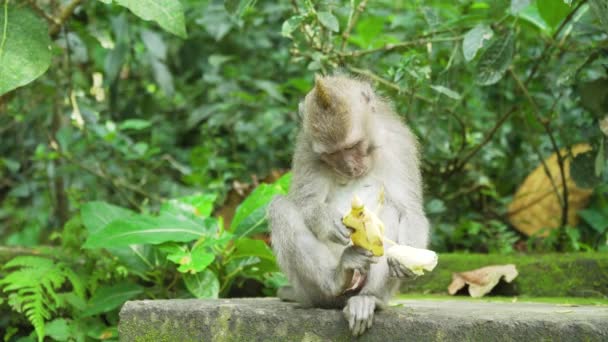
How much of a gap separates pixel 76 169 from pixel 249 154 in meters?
2.11

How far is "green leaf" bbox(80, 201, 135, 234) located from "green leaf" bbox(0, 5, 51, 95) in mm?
1611

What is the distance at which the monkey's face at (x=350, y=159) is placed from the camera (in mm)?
4262

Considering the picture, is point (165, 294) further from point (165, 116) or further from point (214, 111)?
point (165, 116)

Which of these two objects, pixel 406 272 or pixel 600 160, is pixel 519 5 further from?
pixel 406 272

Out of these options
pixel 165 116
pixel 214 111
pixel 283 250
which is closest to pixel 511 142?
pixel 214 111

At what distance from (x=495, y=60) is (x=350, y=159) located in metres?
2.00

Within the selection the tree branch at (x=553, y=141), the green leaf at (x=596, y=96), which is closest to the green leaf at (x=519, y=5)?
the green leaf at (x=596, y=96)

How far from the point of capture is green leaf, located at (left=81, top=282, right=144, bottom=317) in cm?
552

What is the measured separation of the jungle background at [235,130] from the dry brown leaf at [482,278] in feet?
3.21

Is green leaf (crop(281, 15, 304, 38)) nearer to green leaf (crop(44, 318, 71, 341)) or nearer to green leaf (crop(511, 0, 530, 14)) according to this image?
green leaf (crop(511, 0, 530, 14))

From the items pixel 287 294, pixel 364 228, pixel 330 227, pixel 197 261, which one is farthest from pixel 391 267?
pixel 197 261

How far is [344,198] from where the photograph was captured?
14.7ft

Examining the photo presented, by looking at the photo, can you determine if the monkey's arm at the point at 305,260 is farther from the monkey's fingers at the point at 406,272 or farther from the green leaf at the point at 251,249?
the green leaf at the point at 251,249

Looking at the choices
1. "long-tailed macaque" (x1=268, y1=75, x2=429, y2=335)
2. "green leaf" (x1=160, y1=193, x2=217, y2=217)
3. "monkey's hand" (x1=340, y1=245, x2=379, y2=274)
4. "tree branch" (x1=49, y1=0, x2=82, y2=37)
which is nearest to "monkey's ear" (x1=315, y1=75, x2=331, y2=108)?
"long-tailed macaque" (x1=268, y1=75, x2=429, y2=335)
